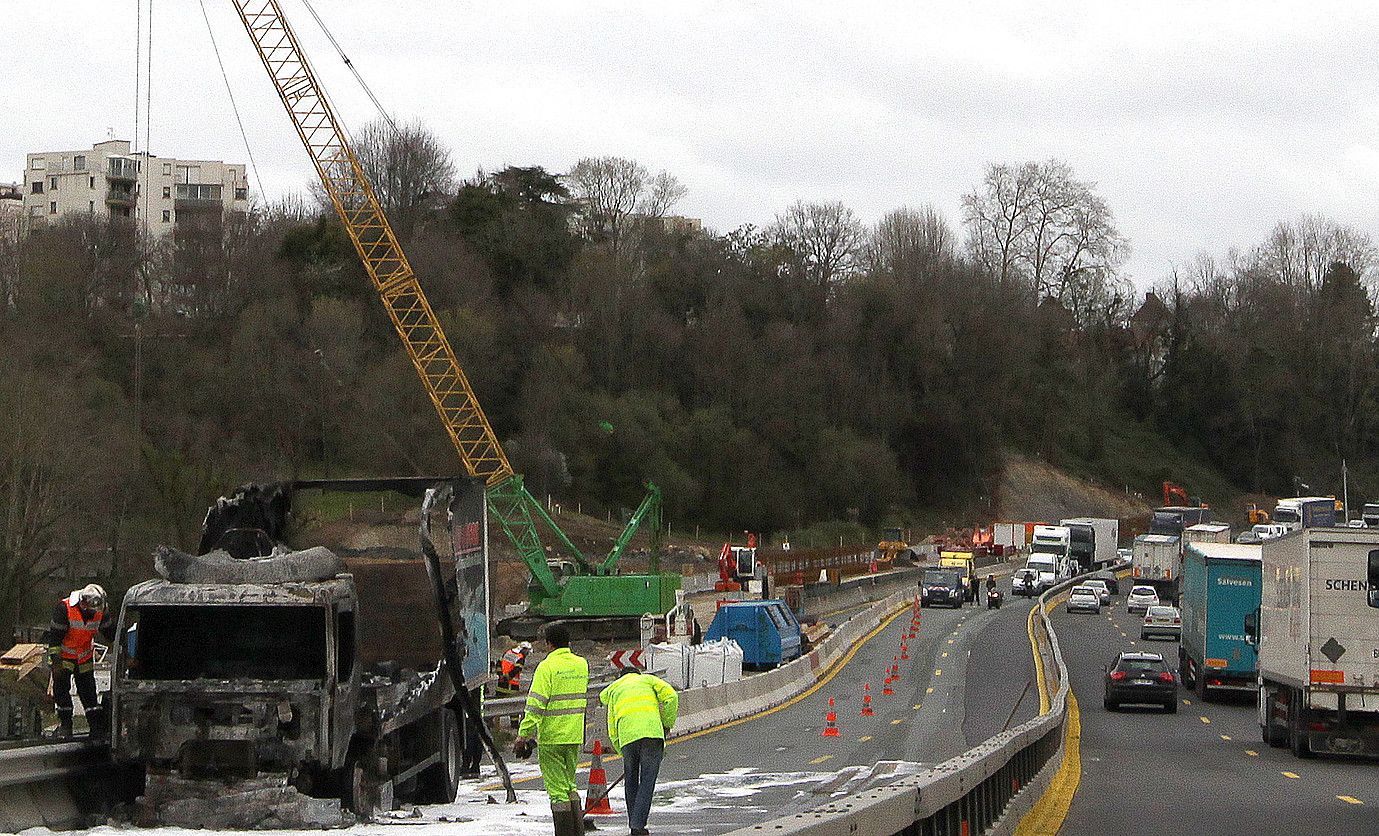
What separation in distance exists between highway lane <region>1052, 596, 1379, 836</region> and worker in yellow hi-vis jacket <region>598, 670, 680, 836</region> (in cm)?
437

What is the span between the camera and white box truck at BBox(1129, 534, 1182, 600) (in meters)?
90.7

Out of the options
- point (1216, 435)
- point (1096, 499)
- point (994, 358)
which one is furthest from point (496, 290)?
point (1216, 435)

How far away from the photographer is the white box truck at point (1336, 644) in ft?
89.1

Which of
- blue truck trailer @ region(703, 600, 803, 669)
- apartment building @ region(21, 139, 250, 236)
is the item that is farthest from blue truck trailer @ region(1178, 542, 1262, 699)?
apartment building @ region(21, 139, 250, 236)

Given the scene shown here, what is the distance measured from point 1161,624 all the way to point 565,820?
52637 millimetres

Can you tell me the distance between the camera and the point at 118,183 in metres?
155

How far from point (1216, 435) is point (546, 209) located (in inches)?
2361

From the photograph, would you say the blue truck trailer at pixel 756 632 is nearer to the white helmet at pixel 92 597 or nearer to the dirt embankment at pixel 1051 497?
the white helmet at pixel 92 597

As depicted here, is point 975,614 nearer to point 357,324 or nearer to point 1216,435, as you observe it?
point 357,324

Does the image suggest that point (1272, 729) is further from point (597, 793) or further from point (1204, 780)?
point (597, 793)

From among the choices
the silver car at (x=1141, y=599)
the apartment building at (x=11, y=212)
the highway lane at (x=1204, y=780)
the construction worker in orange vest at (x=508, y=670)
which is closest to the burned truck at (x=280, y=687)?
the highway lane at (x=1204, y=780)

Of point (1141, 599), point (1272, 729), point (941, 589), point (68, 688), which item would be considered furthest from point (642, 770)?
point (1141, 599)

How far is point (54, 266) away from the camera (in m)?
95.2

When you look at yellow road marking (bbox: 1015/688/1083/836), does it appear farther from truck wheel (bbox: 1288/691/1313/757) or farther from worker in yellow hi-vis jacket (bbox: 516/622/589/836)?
worker in yellow hi-vis jacket (bbox: 516/622/589/836)
